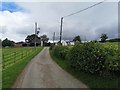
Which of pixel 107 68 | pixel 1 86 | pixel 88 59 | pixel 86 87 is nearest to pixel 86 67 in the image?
pixel 88 59

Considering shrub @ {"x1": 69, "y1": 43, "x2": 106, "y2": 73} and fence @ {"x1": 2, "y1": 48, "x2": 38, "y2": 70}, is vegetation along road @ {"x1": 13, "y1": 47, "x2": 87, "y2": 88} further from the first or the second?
fence @ {"x1": 2, "y1": 48, "x2": 38, "y2": 70}

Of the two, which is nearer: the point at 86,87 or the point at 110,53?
the point at 86,87

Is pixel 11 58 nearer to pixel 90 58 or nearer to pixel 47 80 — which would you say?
pixel 47 80

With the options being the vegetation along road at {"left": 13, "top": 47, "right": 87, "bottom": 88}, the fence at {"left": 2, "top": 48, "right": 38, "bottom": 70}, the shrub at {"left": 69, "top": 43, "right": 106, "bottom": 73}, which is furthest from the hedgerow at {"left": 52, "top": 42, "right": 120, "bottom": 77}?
the fence at {"left": 2, "top": 48, "right": 38, "bottom": 70}

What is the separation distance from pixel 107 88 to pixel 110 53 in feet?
11.6

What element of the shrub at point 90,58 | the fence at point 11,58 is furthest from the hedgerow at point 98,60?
the fence at point 11,58

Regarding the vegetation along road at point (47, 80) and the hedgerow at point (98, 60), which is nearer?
the vegetation along road at point (47, 80)

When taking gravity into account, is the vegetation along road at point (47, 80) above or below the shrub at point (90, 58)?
below

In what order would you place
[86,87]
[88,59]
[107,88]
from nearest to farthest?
[107,88], [86,87], [88,59]

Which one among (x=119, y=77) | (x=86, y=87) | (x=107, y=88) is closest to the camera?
(x=107, y=88)

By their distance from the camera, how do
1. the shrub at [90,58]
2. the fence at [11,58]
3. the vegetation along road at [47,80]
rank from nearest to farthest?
the vegetation along road at [47,80] → the shrub at [90,58] → the fence at [11,58]

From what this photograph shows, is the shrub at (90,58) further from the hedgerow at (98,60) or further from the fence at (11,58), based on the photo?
the fence at (11,58)

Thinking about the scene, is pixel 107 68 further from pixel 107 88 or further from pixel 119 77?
pixel 107 88

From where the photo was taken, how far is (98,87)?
10.7 m
